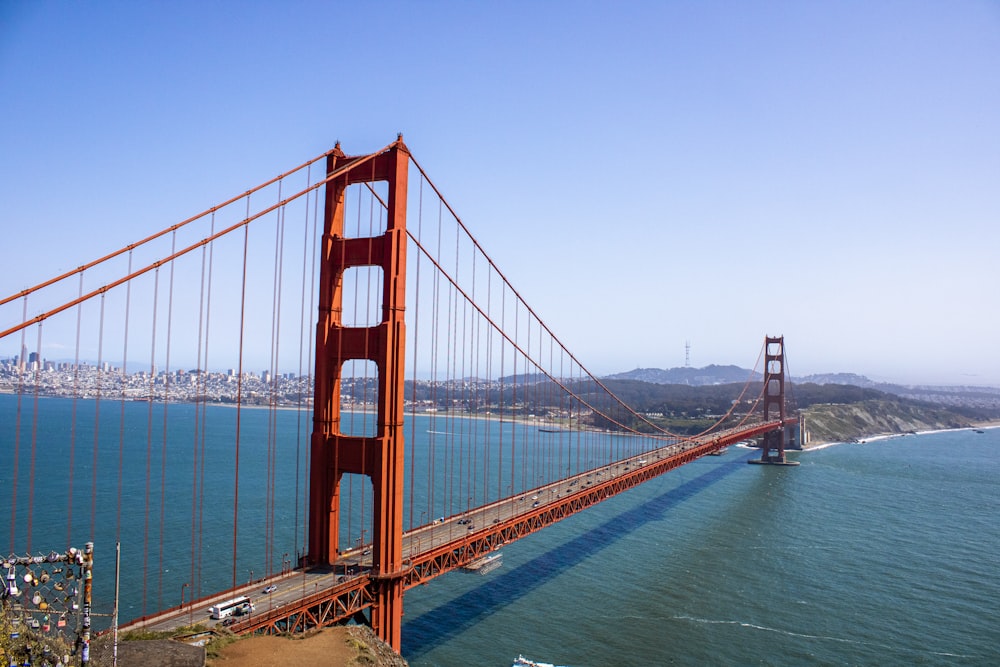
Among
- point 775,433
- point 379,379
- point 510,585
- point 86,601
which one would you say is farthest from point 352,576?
point 775,433

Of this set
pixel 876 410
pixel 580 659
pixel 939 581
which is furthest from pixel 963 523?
pixel 876 410

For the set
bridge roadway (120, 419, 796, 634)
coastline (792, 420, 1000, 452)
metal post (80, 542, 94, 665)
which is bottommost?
coastline (792, 420, 1000, 452)

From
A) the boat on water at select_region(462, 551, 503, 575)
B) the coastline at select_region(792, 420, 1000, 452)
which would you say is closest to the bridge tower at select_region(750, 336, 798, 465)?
the coastline at select_region(792, 420, 1000, 452)

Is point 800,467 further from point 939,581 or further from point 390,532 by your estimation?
point 390,532

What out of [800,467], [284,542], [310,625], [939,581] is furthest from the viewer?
[800,467]

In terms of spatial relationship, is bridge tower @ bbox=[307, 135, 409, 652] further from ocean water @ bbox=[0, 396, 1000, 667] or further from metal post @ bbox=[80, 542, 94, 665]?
metal post @ bbox=[80, 542, 94, 665]

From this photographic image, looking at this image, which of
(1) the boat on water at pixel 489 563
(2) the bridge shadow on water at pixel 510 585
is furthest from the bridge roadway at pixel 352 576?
(1) the boat on water at pixel 489 563

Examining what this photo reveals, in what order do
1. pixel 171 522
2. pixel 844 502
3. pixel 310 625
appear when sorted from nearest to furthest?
1. pixel 310 625
2. pixel 171 522
3. pixel 844 502
